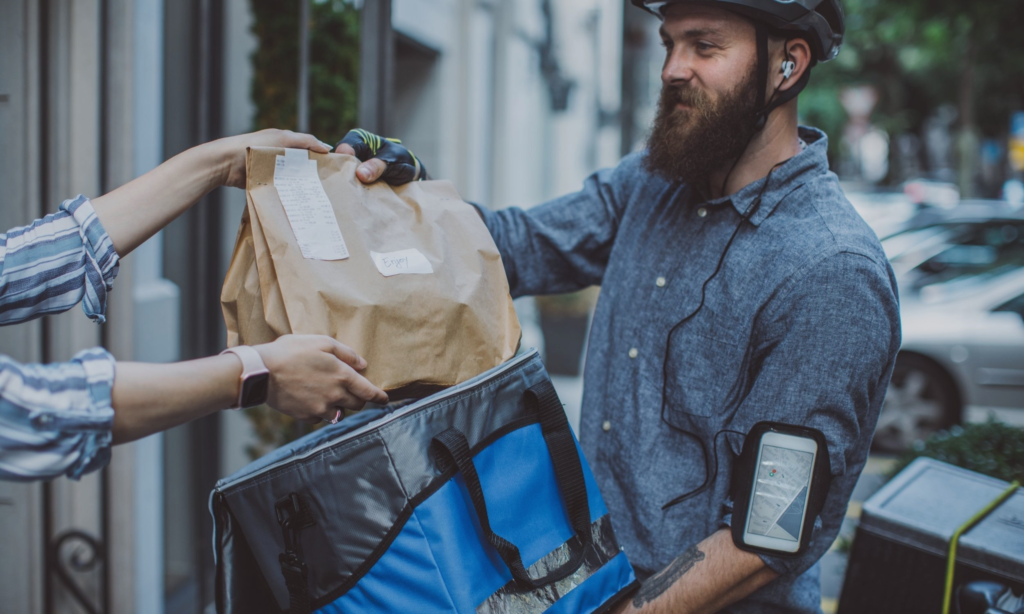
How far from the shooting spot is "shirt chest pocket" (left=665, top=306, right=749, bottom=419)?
161 centimetres

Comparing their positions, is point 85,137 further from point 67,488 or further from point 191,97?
point 67,488

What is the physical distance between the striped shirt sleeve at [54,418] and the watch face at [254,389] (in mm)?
181

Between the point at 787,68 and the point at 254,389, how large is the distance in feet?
4.24

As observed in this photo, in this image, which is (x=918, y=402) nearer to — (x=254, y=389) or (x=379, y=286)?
(x=379, y=286)

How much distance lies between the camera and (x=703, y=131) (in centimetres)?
172

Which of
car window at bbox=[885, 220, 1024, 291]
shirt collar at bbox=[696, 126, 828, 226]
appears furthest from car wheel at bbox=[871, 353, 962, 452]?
shirt collar at bbox=[696, 126, 828, 226]

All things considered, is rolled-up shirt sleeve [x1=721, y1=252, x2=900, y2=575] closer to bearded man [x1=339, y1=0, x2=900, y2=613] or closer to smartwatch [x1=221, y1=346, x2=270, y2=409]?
bearded man [x1=339, y1=0, x2=900, y2=613]

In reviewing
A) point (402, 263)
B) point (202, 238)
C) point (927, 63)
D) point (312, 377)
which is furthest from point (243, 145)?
point (927, 63)

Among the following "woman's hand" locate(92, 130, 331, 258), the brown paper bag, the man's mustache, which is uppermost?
the man's mustache

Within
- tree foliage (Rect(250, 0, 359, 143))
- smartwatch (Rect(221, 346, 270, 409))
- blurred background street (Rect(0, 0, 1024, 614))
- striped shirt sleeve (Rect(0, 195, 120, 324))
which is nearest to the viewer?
smartwatch (Rect(221, 346, 270, 409))

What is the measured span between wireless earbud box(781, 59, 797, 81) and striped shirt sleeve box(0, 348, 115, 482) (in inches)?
56.4

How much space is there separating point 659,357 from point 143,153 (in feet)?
6.68

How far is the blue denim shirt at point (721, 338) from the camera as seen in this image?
4.82 feet

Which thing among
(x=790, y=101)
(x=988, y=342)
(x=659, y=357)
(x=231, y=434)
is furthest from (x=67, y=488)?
(x=988, y=342)
